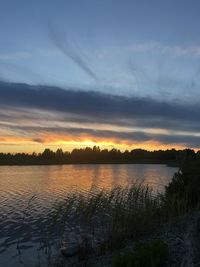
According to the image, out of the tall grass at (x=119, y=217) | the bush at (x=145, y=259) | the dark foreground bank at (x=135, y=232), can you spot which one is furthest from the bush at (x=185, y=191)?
the bush at (x=145, y=259)

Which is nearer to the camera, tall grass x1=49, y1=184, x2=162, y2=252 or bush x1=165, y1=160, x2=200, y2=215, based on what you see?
tall grass x1=49, y1=184, x2=162, y2=252

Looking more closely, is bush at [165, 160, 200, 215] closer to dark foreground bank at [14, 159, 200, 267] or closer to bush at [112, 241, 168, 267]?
dark foreground bank at [14, 159, 200, 267]

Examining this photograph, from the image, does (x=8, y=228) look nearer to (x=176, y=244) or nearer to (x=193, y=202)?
(x=193, y=202)

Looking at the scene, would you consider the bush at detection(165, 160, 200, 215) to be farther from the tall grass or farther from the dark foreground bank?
the tall grass

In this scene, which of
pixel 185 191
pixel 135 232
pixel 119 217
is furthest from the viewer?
pixel 185 191

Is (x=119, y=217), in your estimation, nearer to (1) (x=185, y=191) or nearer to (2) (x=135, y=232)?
(2) (x=135, y=232)

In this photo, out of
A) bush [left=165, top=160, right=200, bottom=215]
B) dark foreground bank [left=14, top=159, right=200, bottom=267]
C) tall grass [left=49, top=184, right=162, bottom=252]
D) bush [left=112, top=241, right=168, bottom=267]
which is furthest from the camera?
Answer: bush [left=165, top=160, right=200, bottom=215]

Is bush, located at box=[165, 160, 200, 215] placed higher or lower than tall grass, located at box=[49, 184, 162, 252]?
higher

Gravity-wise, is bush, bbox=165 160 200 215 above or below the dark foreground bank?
above

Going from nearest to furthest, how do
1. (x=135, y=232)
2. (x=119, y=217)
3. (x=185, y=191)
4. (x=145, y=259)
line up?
1. (x=145, y=259)
2. (x=135, y=232)
3. (x=119, y=217)
4. (x=185, y=191)

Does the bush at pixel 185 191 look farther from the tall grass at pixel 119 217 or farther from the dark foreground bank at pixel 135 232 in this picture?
the tall grass at pixel 119 217

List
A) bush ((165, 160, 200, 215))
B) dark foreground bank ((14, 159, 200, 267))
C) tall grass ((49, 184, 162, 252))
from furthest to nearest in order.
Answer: bush ((165, 160, 200, 215)) < tall grass ((49, 184, 162, 252)) < dark foreground bank ((14, 159, 200, 267))

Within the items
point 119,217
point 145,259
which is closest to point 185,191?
point 119,217

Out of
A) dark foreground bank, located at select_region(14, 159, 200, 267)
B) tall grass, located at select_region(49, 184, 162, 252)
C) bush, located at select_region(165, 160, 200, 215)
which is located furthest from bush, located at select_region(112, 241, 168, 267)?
bush, located at select_region(165, 160, 200, 215)
